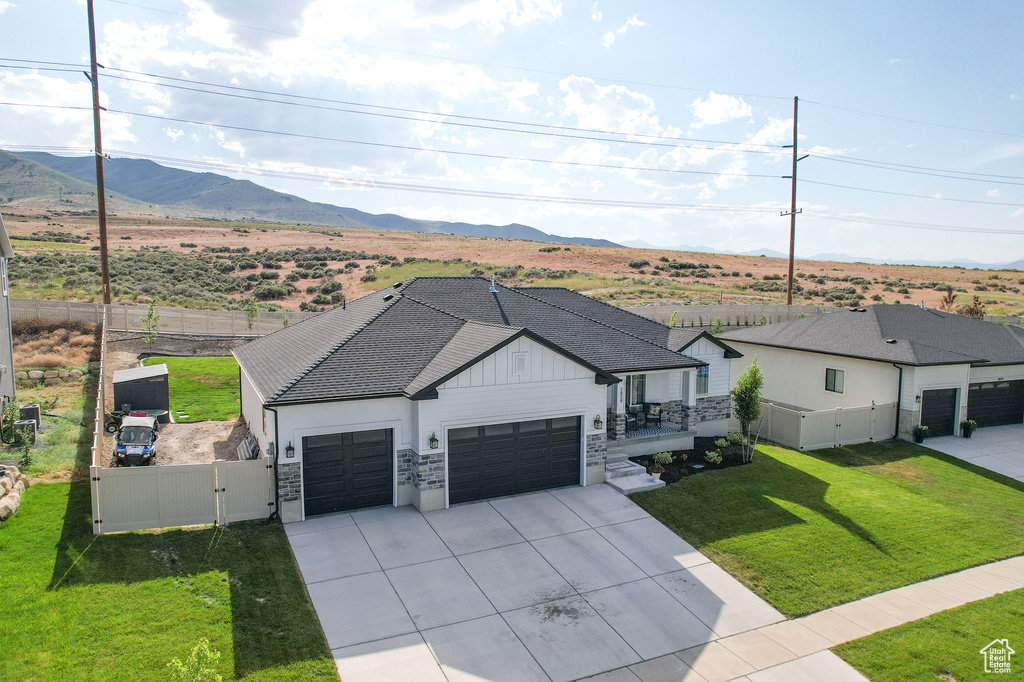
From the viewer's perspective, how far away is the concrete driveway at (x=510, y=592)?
990 cm

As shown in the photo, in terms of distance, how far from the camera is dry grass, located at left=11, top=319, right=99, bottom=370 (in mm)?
27031

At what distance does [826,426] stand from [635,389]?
296 inches

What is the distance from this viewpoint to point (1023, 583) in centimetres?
1288

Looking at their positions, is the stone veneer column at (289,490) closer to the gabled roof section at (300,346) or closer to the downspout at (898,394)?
the gabled roof section at (300,346)

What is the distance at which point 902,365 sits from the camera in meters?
23.1

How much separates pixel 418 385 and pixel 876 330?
21.8 metres

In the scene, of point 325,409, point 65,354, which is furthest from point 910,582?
point 65,354

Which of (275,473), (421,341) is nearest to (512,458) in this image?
(421,341)

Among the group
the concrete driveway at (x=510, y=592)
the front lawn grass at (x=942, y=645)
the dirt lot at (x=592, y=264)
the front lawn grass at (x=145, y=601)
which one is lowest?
the front lawn grass at (x=942, y=645)

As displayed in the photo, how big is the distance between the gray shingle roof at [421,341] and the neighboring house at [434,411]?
0.06 metres

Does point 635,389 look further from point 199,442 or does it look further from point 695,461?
point 199,442

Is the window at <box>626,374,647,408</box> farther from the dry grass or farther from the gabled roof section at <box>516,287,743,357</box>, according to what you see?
the dry grass

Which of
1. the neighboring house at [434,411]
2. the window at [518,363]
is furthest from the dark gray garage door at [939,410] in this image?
the window at [518,363]

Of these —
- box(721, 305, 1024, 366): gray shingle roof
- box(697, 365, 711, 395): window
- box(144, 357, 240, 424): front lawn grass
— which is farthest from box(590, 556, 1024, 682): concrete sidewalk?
box(144, 357, 240, 424): front lawn grass
